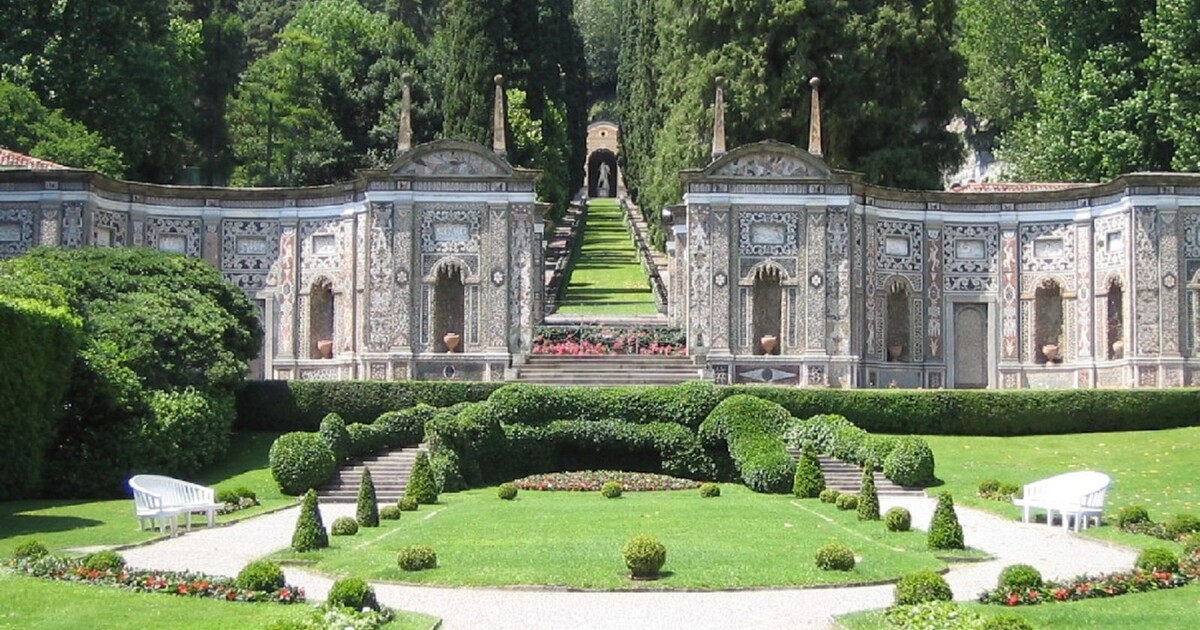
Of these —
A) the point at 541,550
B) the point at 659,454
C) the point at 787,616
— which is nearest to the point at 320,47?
the point at 659,454

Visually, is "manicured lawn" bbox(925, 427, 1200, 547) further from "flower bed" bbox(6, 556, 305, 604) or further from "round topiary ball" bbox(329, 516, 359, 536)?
"flower bed" bbox(6, 556, 305, 604)

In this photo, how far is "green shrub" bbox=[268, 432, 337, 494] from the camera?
35.9m

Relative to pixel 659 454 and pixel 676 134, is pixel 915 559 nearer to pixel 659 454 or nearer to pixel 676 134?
pixel 659 454

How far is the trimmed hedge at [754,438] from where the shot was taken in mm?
36344

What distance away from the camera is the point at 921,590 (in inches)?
727

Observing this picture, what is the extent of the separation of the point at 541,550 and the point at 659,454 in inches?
580

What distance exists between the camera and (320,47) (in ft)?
262

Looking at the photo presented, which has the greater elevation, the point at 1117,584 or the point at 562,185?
the point at 562,185

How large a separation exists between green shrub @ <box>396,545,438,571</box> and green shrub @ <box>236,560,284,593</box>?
9.13 ft

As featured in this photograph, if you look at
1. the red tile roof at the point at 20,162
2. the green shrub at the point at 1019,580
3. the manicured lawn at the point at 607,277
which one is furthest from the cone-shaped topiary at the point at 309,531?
the manicured lawn at the point at 607,277

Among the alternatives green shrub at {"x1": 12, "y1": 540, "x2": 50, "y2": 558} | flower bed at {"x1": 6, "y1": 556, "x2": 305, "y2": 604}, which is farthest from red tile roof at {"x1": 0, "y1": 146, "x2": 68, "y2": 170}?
flower bed at {"x1": 6, "y1": 556, "x2": 305, "y2": 604}

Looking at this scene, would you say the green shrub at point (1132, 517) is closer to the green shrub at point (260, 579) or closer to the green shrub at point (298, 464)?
the green shrub at point (260, 579)

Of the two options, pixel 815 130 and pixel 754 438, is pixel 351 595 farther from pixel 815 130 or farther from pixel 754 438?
pixel 815 130

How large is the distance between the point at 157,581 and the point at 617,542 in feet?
25.5
